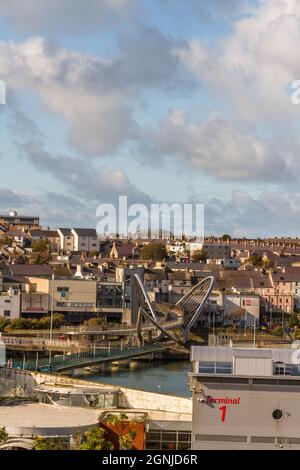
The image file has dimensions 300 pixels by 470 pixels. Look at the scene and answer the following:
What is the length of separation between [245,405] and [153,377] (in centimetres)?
1040

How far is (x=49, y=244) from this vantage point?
3903cm

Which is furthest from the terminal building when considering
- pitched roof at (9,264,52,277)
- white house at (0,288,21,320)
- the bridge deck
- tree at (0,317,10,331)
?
pitched roof at (9,264,52,277)

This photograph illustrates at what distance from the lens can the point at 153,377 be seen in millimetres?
17859

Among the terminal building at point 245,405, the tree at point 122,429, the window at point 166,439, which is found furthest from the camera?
the window at point 166,439

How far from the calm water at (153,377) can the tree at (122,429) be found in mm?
6288

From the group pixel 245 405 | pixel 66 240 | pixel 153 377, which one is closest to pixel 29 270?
pixel 153 377

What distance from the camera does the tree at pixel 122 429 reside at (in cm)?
772

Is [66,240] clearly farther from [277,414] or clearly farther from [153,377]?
[277,414]

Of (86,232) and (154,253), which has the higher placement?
(86,232)

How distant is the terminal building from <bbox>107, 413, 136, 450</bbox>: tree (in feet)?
1.50

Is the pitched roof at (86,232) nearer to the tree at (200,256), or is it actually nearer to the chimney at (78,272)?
the tree at (200,256)

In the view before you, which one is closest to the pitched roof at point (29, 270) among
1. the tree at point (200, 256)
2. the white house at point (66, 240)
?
the tree at point (200, 256)
